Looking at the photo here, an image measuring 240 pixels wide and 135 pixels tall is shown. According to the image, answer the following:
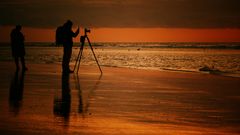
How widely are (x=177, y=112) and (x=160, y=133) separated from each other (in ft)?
8.43

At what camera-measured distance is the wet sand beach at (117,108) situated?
28.5 ft

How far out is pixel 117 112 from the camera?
10656 mm

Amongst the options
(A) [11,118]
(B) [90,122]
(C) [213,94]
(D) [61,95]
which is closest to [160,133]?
(B) [90,122]

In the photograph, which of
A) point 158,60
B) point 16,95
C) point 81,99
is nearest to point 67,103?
point 81,99

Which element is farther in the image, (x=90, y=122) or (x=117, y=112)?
(x=117, y=112)

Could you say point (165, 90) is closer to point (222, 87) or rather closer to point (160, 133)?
point (222, 87)

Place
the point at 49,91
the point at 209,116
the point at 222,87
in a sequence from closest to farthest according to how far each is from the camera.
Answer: the point at 209,116 → the point at 49,91 → the point at 222,87

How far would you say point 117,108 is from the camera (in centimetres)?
1129

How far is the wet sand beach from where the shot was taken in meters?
8.70

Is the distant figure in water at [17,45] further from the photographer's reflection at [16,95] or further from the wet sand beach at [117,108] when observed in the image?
the wet sand beach at [117,108]

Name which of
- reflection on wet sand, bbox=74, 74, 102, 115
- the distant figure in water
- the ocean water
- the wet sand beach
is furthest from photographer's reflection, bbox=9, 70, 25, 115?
the ocean water

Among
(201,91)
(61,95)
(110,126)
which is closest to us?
(110,126)

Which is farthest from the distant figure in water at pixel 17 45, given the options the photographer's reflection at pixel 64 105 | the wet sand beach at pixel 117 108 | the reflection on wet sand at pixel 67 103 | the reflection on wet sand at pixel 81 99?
the photographer's reflection at pixel 64 105

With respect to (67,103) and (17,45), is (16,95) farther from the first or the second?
(17,45)
